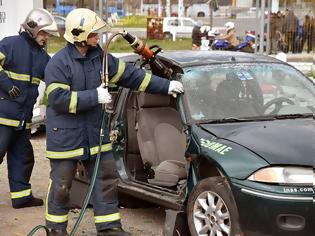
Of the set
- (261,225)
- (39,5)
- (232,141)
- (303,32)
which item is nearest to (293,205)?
(261,225)

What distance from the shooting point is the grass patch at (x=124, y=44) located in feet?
34.6

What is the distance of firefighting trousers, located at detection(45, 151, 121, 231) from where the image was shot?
194 inches

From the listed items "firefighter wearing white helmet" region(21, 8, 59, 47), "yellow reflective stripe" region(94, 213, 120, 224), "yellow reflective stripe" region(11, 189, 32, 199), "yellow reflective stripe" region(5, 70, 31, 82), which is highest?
"firefighter wearing white helmet" region(21, 8, 59, 47)

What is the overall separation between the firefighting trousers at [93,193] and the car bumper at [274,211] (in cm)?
138

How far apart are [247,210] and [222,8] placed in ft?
57.9

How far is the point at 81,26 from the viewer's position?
15.7 feet

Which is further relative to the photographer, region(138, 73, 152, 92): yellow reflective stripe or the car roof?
the car roof

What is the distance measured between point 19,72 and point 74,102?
4.78ft

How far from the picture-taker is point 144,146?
18.4 ft

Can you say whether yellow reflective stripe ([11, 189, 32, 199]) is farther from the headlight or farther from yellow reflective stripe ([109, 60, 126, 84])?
the headlight

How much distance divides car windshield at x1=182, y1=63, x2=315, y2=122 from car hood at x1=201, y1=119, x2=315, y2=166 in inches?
10.1

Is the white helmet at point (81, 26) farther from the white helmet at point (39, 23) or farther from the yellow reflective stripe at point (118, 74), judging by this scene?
the white helmet at point (39, 23)

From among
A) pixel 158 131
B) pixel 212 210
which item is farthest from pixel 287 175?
pixel 158 131

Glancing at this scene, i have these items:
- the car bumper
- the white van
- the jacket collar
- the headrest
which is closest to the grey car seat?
the headrest
